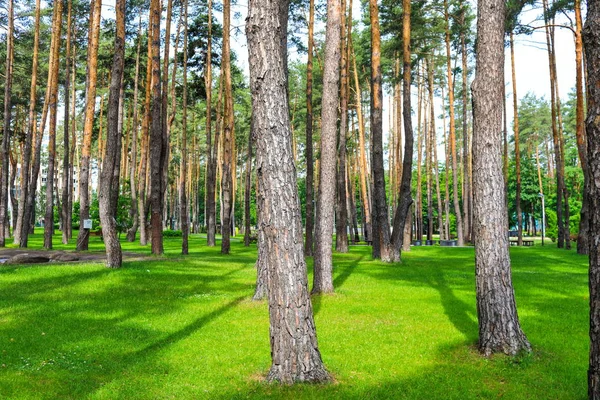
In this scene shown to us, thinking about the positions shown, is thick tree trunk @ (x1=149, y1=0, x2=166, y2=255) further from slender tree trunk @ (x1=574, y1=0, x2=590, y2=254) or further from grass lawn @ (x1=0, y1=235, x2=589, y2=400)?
slender tree trunk @ (x1=574, y1=0, x2=590, y2=254)

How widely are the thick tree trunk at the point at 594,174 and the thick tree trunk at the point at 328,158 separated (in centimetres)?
700

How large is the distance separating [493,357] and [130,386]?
4.38 metres

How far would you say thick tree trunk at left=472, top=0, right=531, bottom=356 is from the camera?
260 inches

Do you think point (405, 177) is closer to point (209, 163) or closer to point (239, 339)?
point (209, 163)

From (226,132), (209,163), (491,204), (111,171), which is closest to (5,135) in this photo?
(209,163)

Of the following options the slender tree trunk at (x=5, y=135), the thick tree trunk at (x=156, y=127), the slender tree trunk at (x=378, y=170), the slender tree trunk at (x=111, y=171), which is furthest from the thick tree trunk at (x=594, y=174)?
the slender tree trunk at (x=5, y=135)

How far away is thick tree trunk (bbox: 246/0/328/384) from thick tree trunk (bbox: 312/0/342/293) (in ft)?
17.5

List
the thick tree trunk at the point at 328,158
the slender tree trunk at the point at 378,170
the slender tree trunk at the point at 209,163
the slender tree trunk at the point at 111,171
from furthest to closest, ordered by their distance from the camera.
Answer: the slender tree trunk at the point at 209,163 < the slender tree trunk at the point at 378,170 < the slender tree trunk at the point at 111,171 < the thick tree trunk at the point at 328,158

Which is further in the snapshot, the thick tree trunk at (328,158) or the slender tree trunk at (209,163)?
the slender tree trunk at (209,163)

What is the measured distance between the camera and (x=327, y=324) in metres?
8.43

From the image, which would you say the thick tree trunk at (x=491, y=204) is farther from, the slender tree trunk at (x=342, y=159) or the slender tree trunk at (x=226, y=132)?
the slender tree trunk at (x=226, y=132)

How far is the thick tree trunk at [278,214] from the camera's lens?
213 inches

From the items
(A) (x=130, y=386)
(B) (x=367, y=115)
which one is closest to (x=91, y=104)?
(A) (x=130, y=386)

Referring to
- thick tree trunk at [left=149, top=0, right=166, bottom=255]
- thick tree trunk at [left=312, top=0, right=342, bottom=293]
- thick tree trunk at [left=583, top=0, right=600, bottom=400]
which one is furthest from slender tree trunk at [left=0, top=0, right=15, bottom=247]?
thick tree trunk at [left=583, top=0, right=600, bottom=400]
